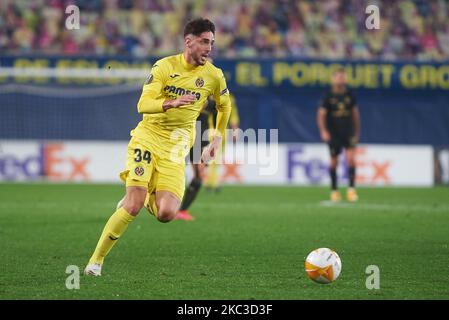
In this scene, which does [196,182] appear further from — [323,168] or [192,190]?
[323,168]

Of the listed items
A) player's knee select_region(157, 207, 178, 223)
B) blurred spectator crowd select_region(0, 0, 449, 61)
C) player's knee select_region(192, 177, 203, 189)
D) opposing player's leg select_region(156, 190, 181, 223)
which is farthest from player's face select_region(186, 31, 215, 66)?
blurred spectator crowd select_region(0, 0, 449, 61)

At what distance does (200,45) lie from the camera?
7941mm

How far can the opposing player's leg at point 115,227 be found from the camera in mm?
7602

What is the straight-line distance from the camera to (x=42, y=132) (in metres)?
25.0

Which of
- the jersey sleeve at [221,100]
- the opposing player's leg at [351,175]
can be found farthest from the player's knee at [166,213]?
the opposing player's leg at [351,175]

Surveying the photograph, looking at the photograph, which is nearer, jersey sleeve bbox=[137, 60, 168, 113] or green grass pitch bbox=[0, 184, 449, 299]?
green grass pitch bbox=[0, 184, 449, 299]

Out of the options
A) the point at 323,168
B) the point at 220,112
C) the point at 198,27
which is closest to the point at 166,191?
the point at 220,112

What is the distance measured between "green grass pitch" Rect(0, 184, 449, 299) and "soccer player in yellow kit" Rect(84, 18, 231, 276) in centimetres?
53

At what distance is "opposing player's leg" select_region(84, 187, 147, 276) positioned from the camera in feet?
24.9

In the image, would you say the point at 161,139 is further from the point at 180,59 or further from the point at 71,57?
the point at 71,57

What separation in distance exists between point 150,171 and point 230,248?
2.11 m

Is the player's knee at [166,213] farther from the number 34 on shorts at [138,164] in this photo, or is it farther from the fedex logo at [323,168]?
the fedex logo at [323,168]

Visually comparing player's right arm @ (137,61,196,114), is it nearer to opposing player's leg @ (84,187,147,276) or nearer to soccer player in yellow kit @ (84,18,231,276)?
soccer player in yellow kit @ (84,18,231,276)
